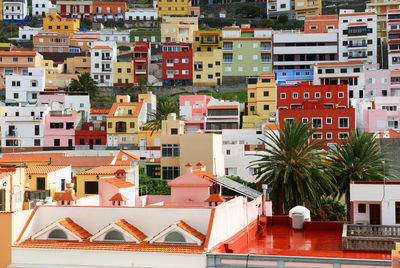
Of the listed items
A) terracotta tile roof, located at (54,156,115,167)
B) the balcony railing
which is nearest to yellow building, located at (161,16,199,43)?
terracotta tile roof, located at (54,156,115,167)

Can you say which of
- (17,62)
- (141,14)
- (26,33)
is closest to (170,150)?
(17,62)

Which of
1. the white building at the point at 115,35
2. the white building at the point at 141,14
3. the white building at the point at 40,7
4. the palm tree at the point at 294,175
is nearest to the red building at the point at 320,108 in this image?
the palm tree at the point at 294,175

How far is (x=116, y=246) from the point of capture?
25.3 m

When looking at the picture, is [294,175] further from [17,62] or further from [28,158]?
[17,62]

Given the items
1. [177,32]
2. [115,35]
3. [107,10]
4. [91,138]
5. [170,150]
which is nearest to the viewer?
[170,150]

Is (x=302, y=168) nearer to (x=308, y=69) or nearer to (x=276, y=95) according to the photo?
(x=276, y=95)

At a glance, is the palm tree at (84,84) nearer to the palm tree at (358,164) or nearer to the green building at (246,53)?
the green building at (246,53)

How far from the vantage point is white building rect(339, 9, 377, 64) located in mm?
103375

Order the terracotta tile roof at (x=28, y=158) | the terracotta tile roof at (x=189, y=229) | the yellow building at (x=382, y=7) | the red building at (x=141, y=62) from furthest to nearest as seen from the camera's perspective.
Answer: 1. the yellow building at (x=382, y=7)
2. the red building at (x=141, y=62)
3. the terracotta tile roof at (x=28, y=158)
4. the terracotta tile roof at (x=189, y=229)

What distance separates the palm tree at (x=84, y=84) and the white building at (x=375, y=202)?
2884 inches

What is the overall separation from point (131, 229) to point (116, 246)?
1062 millimetres

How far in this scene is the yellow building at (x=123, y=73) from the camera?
346ft

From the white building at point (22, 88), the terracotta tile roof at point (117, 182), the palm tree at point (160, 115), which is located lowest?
the terracotta tile roof at point (117, 182)

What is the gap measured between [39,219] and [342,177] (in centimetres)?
2668
